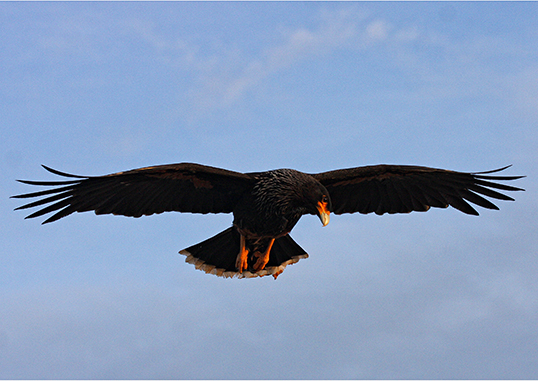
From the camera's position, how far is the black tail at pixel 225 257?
29.8ft

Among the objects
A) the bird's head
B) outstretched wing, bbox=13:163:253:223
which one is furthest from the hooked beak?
outstretched wing, bbox=13:163:253:223

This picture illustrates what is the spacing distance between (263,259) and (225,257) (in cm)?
60

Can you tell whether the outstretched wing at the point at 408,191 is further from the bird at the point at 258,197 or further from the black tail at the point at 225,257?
the black tail at the point at 225,257

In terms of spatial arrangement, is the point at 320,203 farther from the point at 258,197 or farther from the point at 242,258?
the point at 242,258

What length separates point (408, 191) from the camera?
30.1ft

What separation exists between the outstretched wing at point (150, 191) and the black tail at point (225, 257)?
2.54 feet

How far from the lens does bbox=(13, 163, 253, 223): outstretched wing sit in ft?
26.0

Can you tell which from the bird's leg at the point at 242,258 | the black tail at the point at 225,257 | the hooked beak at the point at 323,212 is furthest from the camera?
the black tail at the point at 225,257

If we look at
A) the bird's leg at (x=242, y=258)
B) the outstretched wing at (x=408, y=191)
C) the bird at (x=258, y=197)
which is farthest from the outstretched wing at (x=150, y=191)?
the outstretched wing at (x=408, y=191)

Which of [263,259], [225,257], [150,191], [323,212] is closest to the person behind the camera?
[323,212]

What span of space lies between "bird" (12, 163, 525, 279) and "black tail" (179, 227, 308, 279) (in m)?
0.01

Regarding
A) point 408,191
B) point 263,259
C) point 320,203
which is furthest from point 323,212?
point 408,191

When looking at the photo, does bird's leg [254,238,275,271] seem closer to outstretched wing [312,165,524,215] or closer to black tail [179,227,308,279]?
black tail [179,227,308,279]

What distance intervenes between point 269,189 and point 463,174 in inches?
119
